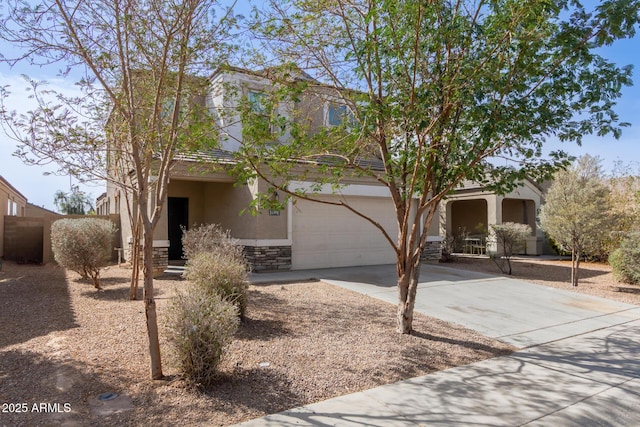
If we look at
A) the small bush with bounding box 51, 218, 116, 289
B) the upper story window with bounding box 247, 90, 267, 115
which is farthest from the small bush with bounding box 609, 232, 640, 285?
the small bush with bounding box 51, 218, 116, 289

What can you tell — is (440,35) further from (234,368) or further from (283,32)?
(234,368)

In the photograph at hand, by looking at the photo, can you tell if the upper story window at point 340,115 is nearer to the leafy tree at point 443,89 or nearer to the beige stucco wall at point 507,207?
the leafy tree at point 443,89

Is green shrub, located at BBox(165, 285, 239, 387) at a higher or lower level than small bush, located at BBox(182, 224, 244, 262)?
lower

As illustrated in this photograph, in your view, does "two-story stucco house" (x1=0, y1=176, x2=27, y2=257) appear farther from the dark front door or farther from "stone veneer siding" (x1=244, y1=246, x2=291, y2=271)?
"stone veneer siding" (x1=244, y1=246, x2=291, y2=271)

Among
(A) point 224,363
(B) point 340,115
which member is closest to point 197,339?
(A) point 224,363

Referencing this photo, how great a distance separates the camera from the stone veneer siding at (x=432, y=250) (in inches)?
631

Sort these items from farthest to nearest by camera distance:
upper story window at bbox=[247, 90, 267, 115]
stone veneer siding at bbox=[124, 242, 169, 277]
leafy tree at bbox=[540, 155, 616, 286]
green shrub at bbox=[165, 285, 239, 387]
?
leafy tree at bbox=[540, 155, 616, 286]
stone veneer siding at bbox=[124, 242, 169, 277]
upper story window at bbox=[247, 90, 267, 115]
green shrub at bbox=[165, 285, 239, 387]

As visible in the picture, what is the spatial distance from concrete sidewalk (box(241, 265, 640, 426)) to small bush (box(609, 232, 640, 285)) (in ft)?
9.57

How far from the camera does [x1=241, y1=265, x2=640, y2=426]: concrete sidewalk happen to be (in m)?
3.80

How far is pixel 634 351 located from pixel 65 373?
7.75 metres

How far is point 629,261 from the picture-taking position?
11.4m

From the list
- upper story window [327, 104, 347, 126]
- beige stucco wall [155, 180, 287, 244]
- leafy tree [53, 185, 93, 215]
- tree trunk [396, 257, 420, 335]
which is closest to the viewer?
tree trunk [396, 257, 420, 335]

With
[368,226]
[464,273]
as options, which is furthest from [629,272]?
[368,226]

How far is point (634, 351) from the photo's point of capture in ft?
19.7
